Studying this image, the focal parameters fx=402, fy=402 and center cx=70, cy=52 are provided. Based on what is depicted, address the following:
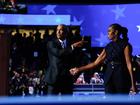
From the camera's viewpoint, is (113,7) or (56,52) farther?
(113,7)

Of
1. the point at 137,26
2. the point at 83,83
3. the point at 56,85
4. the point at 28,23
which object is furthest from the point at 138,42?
the point at 56,85

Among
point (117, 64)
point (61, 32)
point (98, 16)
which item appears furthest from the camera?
point (98, 16)

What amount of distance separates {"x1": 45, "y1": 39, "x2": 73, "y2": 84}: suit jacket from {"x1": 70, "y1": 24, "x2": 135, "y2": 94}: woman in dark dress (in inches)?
13.4

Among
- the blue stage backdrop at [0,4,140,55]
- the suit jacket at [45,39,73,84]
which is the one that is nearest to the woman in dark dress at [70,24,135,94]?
the suit jacket at [45,39,73,84]

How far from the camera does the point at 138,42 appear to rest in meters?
7.47

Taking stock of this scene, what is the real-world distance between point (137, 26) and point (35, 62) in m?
2.05

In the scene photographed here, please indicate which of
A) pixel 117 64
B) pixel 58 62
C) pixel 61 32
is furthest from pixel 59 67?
pixel 117 64

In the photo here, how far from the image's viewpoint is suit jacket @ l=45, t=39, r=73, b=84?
142 inches

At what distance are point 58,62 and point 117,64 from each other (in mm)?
567

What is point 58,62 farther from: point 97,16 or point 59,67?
point 97,16

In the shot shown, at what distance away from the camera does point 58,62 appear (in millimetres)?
3674

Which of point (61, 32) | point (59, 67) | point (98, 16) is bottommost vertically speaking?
point (59, 67)

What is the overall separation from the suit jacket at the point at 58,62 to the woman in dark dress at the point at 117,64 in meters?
0.34

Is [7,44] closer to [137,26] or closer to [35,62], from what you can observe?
[35,62]
